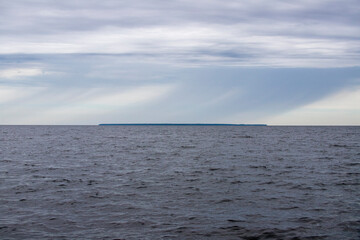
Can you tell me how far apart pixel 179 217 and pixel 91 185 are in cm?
919

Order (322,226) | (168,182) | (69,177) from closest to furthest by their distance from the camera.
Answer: (322,226), (168,182), (69,177)

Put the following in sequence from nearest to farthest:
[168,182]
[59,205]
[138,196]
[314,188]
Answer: [59,205], [138,196], [314,188], [168,182]

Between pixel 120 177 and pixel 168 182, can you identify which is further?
pixel 120 177

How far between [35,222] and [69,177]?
11482mm

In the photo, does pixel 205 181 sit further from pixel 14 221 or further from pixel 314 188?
pixel 14 221

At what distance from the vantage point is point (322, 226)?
14.1m

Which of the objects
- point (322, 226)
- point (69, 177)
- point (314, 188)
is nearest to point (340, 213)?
point (322, 226)

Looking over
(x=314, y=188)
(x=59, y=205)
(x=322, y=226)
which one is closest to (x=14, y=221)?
(x=59, y=205)

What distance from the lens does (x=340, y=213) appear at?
1591 cm

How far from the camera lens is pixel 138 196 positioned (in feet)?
63.5

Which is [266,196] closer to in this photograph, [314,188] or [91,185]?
[314,188]

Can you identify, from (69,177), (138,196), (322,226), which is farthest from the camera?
(69,177)

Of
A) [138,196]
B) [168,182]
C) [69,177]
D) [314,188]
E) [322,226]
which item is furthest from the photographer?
[69,177]

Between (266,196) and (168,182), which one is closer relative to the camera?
(266,196)
